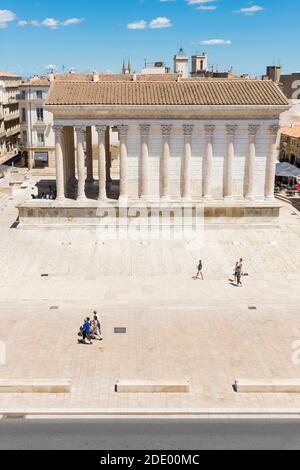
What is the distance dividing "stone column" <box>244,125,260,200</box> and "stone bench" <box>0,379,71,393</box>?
3131 cm

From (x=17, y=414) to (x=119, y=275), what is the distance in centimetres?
1609

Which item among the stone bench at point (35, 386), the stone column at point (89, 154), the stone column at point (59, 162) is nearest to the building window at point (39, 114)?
the stone column at point (89, 154)

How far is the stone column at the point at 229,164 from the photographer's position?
45.8m

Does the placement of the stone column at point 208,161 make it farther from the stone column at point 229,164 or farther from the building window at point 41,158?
the building window at point 41,158

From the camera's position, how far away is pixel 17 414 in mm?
19188

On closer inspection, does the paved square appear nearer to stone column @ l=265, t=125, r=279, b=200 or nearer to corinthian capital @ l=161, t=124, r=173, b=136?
stone column @ l=265, t=125, r=279, b=200

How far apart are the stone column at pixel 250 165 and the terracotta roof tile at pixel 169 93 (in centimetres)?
251

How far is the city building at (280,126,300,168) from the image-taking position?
74312 mm

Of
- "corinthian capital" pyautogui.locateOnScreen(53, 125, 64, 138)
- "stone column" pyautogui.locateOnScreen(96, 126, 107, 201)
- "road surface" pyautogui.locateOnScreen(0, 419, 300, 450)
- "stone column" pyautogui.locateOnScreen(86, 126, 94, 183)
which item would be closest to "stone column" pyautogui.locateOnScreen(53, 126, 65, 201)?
"corinthian capital" pyautogui.locateOnScreen(53, 125, 64, 138)

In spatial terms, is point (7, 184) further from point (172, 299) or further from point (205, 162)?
point (172, 299)

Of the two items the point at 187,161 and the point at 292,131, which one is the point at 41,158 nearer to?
the point at 187,161

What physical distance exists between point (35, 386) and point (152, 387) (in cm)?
472

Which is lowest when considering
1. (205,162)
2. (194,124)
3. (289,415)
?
(289,415)
